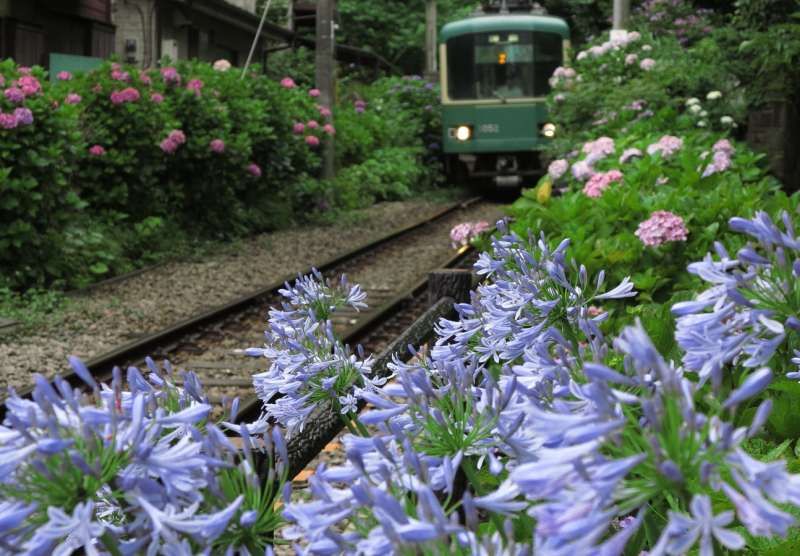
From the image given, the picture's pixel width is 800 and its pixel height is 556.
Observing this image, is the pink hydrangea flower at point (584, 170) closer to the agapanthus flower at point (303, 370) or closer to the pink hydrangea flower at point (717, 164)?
the pink hydrangea flower at point (717, 164)

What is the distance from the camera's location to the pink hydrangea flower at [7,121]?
9141mm

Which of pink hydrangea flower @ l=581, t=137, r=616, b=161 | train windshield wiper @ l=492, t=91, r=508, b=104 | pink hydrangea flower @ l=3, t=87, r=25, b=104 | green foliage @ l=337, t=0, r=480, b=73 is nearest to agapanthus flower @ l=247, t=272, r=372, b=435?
pink hydrangea flower @ l=581, t=137, r=616, b=161

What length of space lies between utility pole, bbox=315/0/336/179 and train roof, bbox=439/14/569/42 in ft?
10.6

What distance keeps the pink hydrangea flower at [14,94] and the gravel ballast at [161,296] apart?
5.60 feet

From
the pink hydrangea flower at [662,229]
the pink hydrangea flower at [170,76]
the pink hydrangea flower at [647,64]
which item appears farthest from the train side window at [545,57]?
the pink hydrangea flower at [662,229]

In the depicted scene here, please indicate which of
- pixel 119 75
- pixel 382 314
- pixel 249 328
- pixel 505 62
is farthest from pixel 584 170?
pixel 505 62

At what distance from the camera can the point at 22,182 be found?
9328 mm

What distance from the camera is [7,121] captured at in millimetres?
9148

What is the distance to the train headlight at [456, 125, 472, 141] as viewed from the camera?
20703 millimetres

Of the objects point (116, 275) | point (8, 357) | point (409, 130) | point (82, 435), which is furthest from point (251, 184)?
point (82, 435)

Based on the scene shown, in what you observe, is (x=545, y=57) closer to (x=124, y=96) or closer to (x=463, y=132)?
(x=463, y=132)

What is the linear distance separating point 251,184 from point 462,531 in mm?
14442

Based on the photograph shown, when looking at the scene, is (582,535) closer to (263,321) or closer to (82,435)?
(82,435)

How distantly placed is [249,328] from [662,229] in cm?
457
